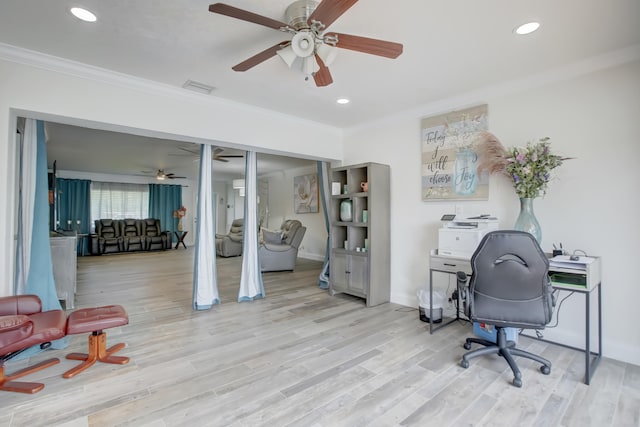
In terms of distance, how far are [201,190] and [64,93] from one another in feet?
5.33

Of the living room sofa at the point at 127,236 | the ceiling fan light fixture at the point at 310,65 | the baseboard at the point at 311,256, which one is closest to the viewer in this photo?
the ceiling fan light fixture at the point at 310,65

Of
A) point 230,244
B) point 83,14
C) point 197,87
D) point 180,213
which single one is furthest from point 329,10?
point 180,213

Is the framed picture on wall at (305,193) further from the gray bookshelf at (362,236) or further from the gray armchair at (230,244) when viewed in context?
the gray bookshelf at (362,236)

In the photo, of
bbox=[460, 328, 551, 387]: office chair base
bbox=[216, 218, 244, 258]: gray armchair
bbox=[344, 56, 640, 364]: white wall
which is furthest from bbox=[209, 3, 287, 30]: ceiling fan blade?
bbox=[216, 218, 244, 258]: gray armchair

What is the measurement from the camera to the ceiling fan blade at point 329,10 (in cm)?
162

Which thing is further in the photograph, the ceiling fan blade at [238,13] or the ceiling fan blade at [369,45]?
the ceiling fan blade at [369,45]

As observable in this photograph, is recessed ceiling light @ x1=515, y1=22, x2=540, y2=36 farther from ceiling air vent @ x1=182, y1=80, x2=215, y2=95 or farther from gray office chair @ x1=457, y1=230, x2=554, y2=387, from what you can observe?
ceiling air vent @ x1=182, y1=80, x2=215, y2=95

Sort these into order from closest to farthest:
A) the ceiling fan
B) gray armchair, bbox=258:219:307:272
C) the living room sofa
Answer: the ceiling fan
gray armchair, bbox=258:219:307:272
the living room sofa

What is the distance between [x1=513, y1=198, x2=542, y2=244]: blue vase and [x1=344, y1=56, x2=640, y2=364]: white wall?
0.30 meters

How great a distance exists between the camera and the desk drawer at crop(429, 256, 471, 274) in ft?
9.49

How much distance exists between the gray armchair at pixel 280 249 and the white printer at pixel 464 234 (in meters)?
3.80

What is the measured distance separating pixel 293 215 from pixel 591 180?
6.76m

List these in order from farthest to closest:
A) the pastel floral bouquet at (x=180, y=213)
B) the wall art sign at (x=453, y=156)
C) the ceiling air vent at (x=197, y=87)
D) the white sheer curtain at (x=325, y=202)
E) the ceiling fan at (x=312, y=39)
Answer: the pastel floral bouquet at (x=180, y=213) < the white sheer curtain at (x=325, y=202) < the wall art sign at (x=453, y=156) < the ceiling air vent at (x=197, y=87) < the ceiling fan at (x=312, y=39)

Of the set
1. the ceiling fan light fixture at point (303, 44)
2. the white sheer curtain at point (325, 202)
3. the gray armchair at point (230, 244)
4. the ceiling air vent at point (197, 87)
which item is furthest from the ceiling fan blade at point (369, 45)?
the gray armchair at point (230, 244)
